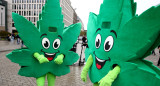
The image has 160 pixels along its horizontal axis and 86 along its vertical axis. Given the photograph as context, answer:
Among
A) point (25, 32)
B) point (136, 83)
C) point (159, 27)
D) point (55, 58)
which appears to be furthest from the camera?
point (55, 58)

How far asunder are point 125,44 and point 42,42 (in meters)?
1.91

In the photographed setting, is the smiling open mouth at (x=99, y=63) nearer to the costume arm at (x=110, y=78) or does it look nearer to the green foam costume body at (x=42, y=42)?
the costume arm at (x=110, y=78)

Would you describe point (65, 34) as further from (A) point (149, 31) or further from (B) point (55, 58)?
(A) point (149, 31)

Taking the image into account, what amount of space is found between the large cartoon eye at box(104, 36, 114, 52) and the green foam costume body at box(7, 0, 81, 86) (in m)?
1.20

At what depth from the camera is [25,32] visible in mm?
2977

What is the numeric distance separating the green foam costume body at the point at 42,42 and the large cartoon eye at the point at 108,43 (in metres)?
1.20

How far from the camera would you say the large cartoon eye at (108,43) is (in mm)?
2174

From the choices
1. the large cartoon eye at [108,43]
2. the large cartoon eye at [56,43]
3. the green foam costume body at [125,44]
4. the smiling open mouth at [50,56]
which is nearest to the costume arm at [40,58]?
the smiling open mouth at [50,56]

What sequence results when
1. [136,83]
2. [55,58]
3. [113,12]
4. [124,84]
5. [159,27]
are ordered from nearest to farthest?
[159,27] < [136,83] < [124,84] < [113,12] < [55,58]

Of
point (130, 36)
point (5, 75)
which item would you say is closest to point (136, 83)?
point (130, 36)

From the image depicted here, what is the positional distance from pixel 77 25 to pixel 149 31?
1.98m

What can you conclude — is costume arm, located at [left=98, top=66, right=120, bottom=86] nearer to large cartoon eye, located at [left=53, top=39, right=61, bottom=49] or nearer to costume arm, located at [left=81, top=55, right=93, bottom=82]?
costume arm, located at [left=81, top=55, right=93, bottom=82]

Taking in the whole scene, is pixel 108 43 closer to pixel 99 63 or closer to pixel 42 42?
pixel 99 63

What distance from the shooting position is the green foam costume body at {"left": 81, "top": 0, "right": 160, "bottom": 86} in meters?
1.80
